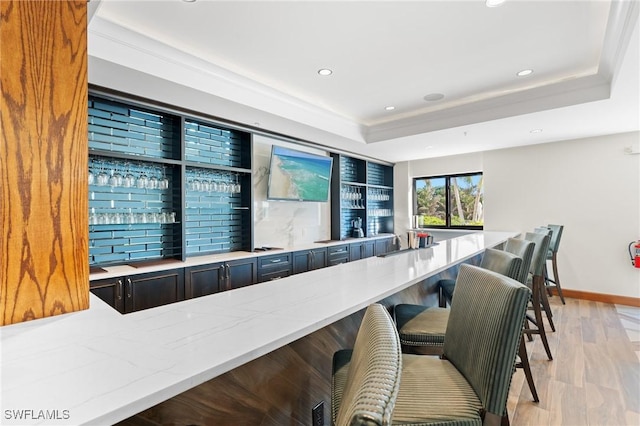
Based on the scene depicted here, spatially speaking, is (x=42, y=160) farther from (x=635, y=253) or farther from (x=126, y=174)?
(x=635, y=253)

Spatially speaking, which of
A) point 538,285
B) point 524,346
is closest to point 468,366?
point 524,346

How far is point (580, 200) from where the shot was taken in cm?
487

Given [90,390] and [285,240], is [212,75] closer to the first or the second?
[285,240]

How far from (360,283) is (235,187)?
2.59 metres

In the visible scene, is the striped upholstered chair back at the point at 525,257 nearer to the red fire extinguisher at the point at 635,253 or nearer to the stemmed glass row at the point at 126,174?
the stemmed glass row at the point at 126,174

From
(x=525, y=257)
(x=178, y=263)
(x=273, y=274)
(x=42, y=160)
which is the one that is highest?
(x=42, y=160)

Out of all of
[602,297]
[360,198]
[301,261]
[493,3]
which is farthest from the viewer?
[360,198]

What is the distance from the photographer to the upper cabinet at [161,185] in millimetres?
2834

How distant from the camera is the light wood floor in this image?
2.08m

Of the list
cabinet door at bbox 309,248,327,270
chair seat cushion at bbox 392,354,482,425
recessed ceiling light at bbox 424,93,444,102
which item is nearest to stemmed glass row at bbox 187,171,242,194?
cabinet door at bbox 309,248,327,270

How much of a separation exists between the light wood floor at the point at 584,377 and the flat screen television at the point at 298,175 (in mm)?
3094

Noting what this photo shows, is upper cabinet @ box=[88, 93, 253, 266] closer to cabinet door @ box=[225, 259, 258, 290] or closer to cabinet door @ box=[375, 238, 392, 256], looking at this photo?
cabinet door @ box=[225, 259, 258, 290]

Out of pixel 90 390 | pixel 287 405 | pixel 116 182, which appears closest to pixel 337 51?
pixel 116 182

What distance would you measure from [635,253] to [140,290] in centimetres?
588
